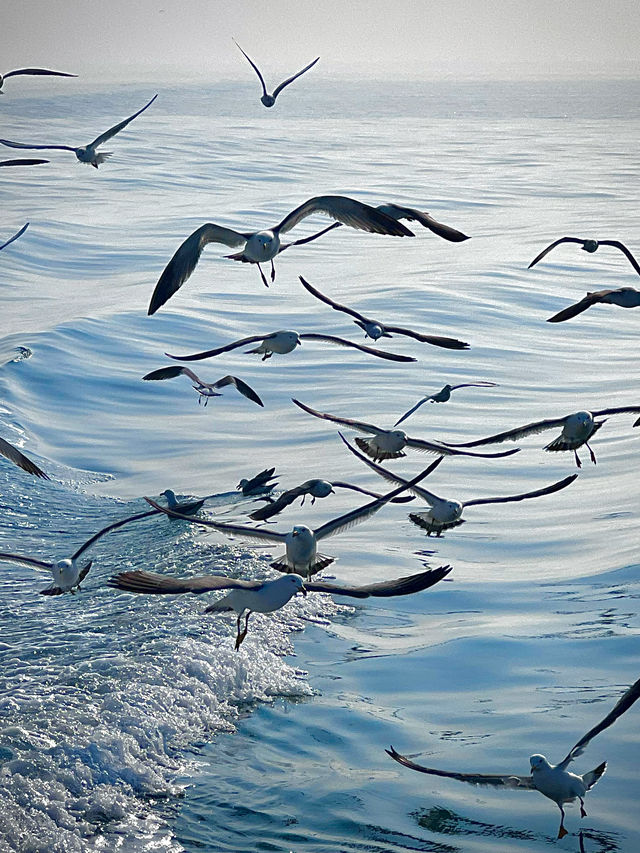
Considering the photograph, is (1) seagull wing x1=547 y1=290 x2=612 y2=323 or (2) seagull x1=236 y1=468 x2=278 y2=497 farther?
(2) seagull x1=236 y1=468 x2=278 y2=497

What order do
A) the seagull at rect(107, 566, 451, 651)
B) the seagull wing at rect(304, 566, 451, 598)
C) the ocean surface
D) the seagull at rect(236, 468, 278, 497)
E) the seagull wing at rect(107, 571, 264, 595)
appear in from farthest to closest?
1. the seagull at rect(236, 468, 278, 497)
2. the ocean surface
3. the seagull wing at rect(304, 566, 451, 598)
4. the seagull at rect(107, 566, 451, 651)
5. the seagull wing at rect(107, 571, 264, 595)

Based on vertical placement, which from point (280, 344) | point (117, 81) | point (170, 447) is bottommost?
point (170, 447)

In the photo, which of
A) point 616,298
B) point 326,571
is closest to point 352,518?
point 616,298

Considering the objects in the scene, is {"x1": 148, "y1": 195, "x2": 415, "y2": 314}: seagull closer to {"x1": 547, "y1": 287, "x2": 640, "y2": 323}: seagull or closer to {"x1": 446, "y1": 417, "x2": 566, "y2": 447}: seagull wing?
{"x1": 547, "y1": 287, "x2": 640, "y2": 323}: seagull

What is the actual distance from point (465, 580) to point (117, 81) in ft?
324

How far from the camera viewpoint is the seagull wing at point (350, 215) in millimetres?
6773

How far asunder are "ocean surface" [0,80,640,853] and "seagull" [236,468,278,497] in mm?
192

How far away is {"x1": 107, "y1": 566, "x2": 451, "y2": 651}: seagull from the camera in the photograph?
15.3 ft

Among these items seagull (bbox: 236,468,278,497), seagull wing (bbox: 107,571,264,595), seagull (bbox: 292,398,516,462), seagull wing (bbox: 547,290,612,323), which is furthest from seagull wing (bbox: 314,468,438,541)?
seagull (bbox: 236,468,278,497)

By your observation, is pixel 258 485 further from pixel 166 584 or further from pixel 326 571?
pixel 166 584

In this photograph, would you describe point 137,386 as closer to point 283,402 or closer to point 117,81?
point 283,402

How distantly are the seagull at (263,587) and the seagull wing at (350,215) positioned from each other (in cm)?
239

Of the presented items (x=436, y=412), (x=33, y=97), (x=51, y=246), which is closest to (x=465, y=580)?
(x=436, y=412)

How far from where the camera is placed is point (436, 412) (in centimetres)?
1559
